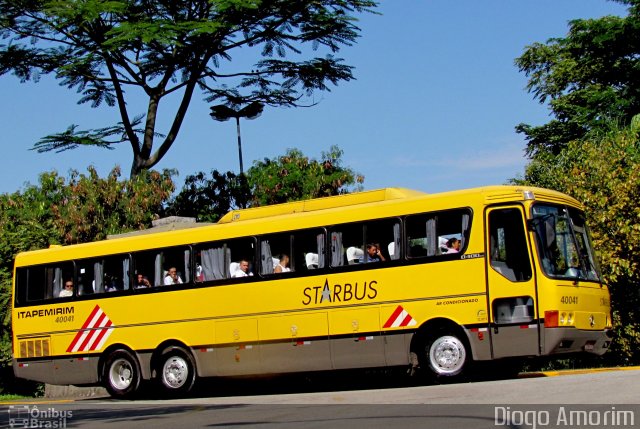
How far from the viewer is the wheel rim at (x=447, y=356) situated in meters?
16.4

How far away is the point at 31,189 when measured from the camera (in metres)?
31.9

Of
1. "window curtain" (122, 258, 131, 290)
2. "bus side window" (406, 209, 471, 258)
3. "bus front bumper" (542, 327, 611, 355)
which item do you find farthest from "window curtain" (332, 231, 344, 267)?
"window curtain" (122, 258, 131, 290)

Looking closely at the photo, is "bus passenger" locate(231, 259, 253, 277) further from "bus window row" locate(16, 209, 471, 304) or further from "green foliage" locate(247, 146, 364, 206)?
"green foliage" locate(247, 146, 364, 206)

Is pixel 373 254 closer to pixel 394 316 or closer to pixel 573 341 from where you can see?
pixel 394 316

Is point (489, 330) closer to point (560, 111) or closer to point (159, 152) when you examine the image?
point (159, 152)

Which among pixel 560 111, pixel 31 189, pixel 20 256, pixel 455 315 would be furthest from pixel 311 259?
pixel 560 111

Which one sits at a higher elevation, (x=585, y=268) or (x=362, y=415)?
(x=585, y=268)

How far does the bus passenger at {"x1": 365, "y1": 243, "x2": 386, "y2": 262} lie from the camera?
17236mm

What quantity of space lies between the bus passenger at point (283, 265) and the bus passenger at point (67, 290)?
5010 mm

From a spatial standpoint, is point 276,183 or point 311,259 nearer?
point 311,259

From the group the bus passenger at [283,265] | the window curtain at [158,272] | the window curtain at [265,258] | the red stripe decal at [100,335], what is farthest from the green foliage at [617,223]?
the red stripe decal at [100,335]

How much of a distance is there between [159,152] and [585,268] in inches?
730

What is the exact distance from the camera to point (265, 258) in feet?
60.7

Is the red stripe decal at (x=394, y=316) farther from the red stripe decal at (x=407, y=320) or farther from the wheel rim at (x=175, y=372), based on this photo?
the wheel rim at (x=175, y=372)
